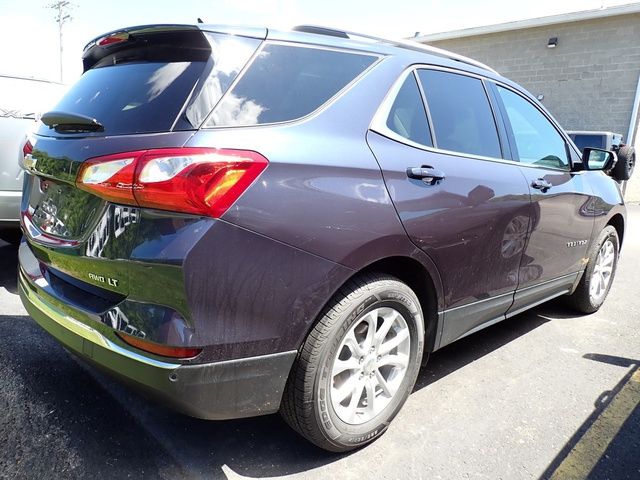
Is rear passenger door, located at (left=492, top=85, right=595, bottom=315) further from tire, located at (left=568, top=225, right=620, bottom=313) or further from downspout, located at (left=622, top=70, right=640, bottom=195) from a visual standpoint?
downspout, located at (left=622, top=70, right=640, bottom=195)

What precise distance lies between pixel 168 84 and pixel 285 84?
447 mm

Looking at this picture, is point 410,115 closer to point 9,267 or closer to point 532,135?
point 532,135

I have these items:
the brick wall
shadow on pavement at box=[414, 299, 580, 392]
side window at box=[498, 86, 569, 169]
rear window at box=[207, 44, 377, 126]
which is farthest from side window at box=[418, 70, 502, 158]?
the brick wall

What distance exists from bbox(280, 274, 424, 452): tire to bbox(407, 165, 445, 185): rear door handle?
1.57 feet

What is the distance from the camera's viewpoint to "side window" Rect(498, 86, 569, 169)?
324 centimetres

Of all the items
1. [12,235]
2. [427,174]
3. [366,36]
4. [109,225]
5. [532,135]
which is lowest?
[12,235]

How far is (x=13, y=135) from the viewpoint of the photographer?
4.03 metres

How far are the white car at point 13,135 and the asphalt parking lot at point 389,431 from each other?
100 centimetres

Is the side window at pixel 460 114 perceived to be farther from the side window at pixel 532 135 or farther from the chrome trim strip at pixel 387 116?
the side window at pixel 532 135

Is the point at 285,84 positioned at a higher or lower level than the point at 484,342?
higher

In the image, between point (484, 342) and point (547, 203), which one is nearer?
point (547, 203)

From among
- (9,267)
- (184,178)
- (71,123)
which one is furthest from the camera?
(9,267)

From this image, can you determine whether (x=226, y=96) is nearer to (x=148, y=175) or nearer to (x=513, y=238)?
(x=148, y=175)

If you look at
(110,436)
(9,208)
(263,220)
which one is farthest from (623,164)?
(9,208)
